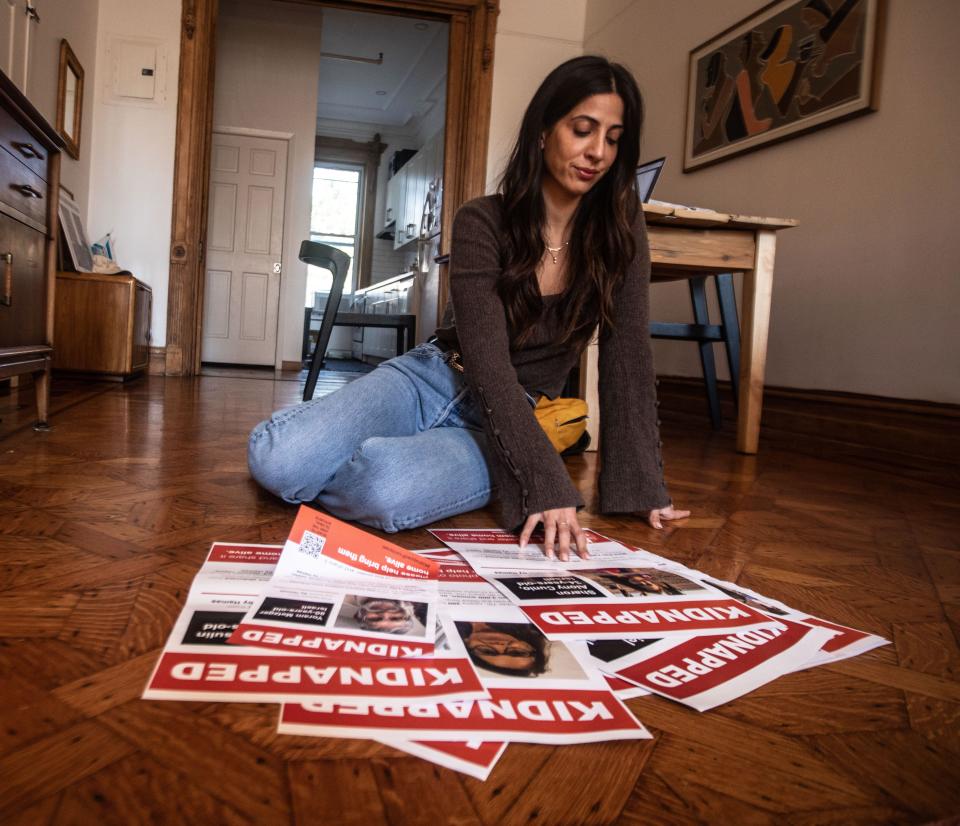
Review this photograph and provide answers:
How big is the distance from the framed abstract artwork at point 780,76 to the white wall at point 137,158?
295cm

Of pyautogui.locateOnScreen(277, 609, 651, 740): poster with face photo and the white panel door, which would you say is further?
the white panel door

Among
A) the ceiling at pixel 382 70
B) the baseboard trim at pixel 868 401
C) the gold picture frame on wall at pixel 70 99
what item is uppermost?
the ceiling at pixel 382 70

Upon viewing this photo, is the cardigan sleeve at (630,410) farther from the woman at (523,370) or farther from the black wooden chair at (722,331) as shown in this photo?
the black wooden chair at (722,331)

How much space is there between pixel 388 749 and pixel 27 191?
187 cm

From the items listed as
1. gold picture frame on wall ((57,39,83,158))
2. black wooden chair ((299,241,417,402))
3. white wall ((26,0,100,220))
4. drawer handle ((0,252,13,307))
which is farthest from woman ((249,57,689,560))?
gold picture frame on wall ((57,39,83,158))

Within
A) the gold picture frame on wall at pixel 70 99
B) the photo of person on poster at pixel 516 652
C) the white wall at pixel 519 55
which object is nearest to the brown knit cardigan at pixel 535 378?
the photo of person on poster at pixel 516 652

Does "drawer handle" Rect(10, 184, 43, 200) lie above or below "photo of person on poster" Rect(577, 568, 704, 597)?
above

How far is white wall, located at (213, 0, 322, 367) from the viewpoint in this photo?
5.86m

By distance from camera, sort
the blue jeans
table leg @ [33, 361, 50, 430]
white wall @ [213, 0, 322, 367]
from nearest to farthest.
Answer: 1. the blue jeans
2. table leg @ [33, 361, 50, 430]
3. white wall @ [213, 0, 322, 367]

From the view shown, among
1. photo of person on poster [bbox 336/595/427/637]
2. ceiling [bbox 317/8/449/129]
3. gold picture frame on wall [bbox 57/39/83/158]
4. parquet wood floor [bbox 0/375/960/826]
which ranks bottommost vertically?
parquet wood floor [bbox 0/375/960/826]

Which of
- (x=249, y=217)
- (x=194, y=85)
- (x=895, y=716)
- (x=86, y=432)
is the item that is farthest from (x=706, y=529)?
(x=249, y=217)

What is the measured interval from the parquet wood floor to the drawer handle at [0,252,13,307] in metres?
0.55

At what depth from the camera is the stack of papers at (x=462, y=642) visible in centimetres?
58

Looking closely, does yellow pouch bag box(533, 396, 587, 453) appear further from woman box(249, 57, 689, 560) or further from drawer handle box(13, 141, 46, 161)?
drawer handle box(13, 141, 46, 161)
